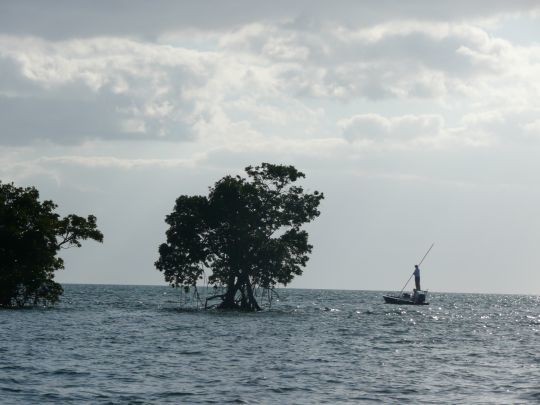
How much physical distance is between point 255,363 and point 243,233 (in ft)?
139

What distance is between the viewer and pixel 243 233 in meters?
84.3

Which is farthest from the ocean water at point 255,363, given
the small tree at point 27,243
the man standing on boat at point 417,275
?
the man standing on boat at point 417,275

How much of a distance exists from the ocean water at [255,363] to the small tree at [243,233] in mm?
13401

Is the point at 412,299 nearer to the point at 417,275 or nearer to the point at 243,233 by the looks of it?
the point at 417,275

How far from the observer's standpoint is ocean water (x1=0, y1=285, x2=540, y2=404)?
3250 centimetres

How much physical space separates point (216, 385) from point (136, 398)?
172 inches

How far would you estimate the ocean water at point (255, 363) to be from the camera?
107ft

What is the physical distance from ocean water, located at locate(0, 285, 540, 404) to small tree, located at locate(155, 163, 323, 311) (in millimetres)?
13401

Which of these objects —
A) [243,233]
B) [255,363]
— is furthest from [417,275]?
[255,363]

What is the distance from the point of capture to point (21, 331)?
183ft

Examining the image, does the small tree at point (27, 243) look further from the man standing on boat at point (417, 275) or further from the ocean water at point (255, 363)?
the man standing on boat at point (417, 275)

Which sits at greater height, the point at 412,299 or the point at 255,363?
the point at 412,299

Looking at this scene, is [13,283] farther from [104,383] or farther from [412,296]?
[412,296]

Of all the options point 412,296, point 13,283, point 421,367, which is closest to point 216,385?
point 421,367
